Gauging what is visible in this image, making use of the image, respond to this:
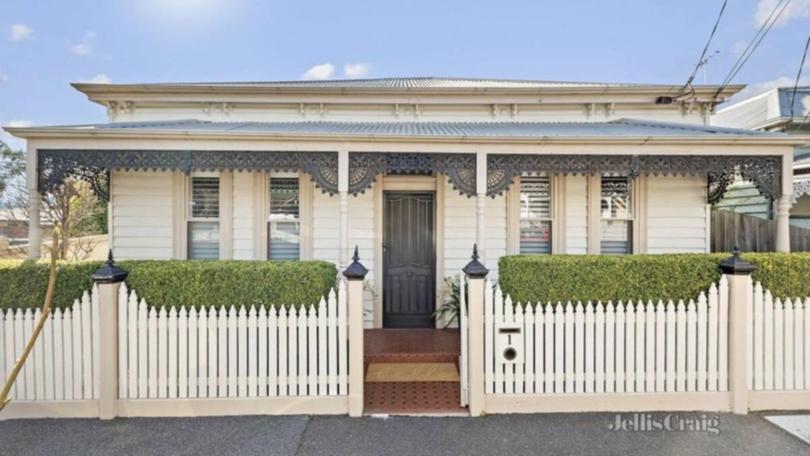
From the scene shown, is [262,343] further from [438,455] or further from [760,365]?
[760,365]

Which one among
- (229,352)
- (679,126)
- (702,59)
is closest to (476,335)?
(229,352)

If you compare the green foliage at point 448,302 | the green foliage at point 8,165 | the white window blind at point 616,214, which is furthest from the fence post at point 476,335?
the green foliage at point 8,165

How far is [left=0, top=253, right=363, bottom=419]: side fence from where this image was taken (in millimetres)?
3467

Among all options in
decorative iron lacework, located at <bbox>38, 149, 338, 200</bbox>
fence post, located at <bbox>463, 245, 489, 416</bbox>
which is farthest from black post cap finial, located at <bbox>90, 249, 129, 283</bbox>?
fence post, located at <bbox>463, 245, 489, 416</bbox>

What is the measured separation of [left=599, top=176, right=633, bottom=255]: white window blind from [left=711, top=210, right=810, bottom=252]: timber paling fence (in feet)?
5.31

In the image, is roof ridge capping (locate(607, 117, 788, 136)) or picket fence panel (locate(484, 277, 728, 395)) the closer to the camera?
picket fence panel (locate(484, 277, 728, 395))

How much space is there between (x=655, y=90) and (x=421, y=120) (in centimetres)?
401

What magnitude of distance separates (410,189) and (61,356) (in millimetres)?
4510

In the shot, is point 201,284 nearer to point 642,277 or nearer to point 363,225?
point 363,225

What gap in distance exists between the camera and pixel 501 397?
360cm

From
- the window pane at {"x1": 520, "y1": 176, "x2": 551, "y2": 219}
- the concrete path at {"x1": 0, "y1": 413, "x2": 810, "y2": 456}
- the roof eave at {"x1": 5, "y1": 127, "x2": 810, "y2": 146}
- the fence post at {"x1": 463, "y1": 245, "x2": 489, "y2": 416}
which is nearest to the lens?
the concrete path at {"x1": 0, "y1": 413, "x2": 810, "y2": 456}

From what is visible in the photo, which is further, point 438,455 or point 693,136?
point 693,136

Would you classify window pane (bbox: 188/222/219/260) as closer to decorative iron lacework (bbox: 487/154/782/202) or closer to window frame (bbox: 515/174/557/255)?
decorative iron lacework (bbox: 487/154/782/202)

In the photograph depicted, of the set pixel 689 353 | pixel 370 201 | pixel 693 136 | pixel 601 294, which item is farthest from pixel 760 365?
pixel 370 201
